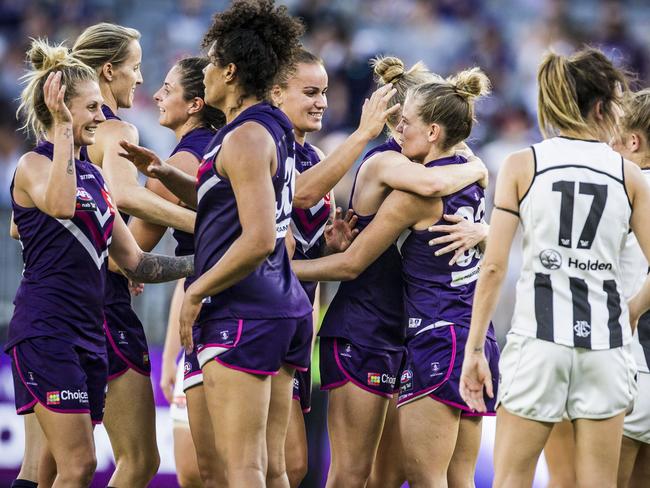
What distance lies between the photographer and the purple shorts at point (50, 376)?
480 centimetres

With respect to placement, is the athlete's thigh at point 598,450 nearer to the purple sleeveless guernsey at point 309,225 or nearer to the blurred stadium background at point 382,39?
the purple sleeveless guernsey at point 309,225

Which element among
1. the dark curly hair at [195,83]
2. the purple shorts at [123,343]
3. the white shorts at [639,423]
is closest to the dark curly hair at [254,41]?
the dark curly hair at [195,83]

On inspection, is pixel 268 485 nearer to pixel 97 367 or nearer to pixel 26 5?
pixel 97 367

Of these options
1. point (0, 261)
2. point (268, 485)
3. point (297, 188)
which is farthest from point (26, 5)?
point (268, 485)

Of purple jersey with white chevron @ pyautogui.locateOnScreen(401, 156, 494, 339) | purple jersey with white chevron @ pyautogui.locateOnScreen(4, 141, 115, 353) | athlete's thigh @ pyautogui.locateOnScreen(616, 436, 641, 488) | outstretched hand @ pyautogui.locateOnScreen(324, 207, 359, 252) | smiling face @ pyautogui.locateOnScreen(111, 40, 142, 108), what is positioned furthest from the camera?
smiling face @ pyautogui.locateOnScreen(111, 40, 142, 108)

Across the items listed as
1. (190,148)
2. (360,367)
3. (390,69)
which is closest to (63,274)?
(190,148)

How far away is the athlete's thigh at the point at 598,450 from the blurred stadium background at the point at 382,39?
701 centimetres

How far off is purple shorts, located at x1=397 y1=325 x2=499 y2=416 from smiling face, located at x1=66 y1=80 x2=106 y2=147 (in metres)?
1.96

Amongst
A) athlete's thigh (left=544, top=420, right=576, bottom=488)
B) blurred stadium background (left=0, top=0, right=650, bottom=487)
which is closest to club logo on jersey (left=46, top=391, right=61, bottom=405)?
athlete's thigh (left=544, top=420, right=576, bottom=488)

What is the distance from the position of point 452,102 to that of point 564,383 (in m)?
1.74

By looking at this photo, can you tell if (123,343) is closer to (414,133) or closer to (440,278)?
(440,278)

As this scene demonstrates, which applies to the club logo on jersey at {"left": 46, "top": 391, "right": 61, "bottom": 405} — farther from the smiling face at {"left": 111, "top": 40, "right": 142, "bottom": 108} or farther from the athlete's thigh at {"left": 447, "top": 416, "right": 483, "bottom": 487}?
the athlete's thigh at {"left": 447, "top": 416, "right": 483, "bottom": 487}

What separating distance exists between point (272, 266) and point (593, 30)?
38.3ft

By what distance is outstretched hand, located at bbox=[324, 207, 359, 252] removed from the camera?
5.52m
